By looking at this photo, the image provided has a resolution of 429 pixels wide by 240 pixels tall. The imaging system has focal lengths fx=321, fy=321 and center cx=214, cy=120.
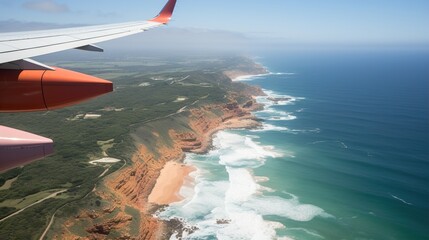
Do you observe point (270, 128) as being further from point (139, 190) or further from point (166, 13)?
point (166, 13)

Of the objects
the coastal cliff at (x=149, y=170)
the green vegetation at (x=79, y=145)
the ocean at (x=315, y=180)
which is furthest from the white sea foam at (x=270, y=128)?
the green vegetation at (x=79, y=145)

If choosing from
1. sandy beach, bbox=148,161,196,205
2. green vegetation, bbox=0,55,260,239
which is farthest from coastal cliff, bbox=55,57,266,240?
green vegetation, bbox=0,55,260,239

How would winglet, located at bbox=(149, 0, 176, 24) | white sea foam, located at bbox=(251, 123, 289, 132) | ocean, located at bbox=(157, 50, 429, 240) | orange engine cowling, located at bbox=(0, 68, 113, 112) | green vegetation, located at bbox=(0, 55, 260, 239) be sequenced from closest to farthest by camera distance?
orange engine cowling, located at bbox=(0, 68, 113, 112)
winglet, located at bbox=(149, 0, 176, 24)
green vegetation, located at bbox=(0, 55, 260, 239)
ocean, located at bbox=(157, 50, 429, 240)
white sea foam, located at bbox=(251, 123, 289, 132)

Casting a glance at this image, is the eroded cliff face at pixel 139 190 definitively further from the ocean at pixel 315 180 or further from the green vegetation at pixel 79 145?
the ocean at pixel 315 180

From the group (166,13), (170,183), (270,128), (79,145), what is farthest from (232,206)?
(270,128)

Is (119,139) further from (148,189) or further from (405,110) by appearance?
(405,110)

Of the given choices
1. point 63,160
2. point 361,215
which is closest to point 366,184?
point 361,215

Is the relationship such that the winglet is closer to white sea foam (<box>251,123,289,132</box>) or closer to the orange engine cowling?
the orange engine cowling
